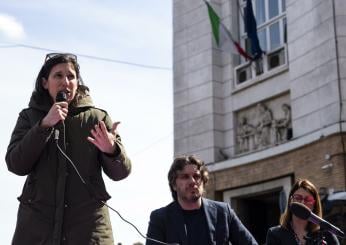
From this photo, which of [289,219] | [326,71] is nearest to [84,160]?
[289,219]

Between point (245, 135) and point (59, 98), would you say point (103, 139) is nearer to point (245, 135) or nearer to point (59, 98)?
point (59, 98)

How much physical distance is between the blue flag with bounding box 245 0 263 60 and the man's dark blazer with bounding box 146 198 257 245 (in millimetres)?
13273

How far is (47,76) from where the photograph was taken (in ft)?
11.8

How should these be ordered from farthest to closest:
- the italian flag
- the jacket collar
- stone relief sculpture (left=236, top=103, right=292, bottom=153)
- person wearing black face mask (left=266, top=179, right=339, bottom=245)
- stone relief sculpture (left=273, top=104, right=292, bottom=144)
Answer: the italian flag → stone relief sculpture (left=236, top=103, right=292, bottom=153) → stone relief sculpture (left=273, top=104, right=292, bottom=144) → person wearing black face mask (left=266, top=179, right=339, bottom=245) → the jacket collar

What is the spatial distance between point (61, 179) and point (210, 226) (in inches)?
65.5

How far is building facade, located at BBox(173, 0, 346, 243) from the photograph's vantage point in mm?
14969

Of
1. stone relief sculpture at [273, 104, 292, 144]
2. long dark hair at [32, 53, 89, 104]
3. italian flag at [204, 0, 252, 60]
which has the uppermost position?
italian flag at [204, 0, 252, 60]

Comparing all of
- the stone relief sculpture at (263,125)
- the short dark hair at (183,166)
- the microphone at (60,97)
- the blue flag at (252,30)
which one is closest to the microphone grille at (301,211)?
the short dark hair at (183,166)

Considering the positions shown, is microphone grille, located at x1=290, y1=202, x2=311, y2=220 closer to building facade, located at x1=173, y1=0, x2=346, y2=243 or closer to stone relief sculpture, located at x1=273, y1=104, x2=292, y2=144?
building facade, located at x1=173, y1=0, x2=346, y2=243

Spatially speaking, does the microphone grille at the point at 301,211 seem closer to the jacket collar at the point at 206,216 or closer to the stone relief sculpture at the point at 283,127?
the jacket collar at the point at 206,216

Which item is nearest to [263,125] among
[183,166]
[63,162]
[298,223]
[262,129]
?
[262,129]

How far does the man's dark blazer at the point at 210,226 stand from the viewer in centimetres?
471

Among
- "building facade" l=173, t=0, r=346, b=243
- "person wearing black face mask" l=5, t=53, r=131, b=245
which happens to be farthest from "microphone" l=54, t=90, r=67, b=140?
"building facade" l=173, t=0, r=346, b=243

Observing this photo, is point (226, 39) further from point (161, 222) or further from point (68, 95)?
point (68, 95)
